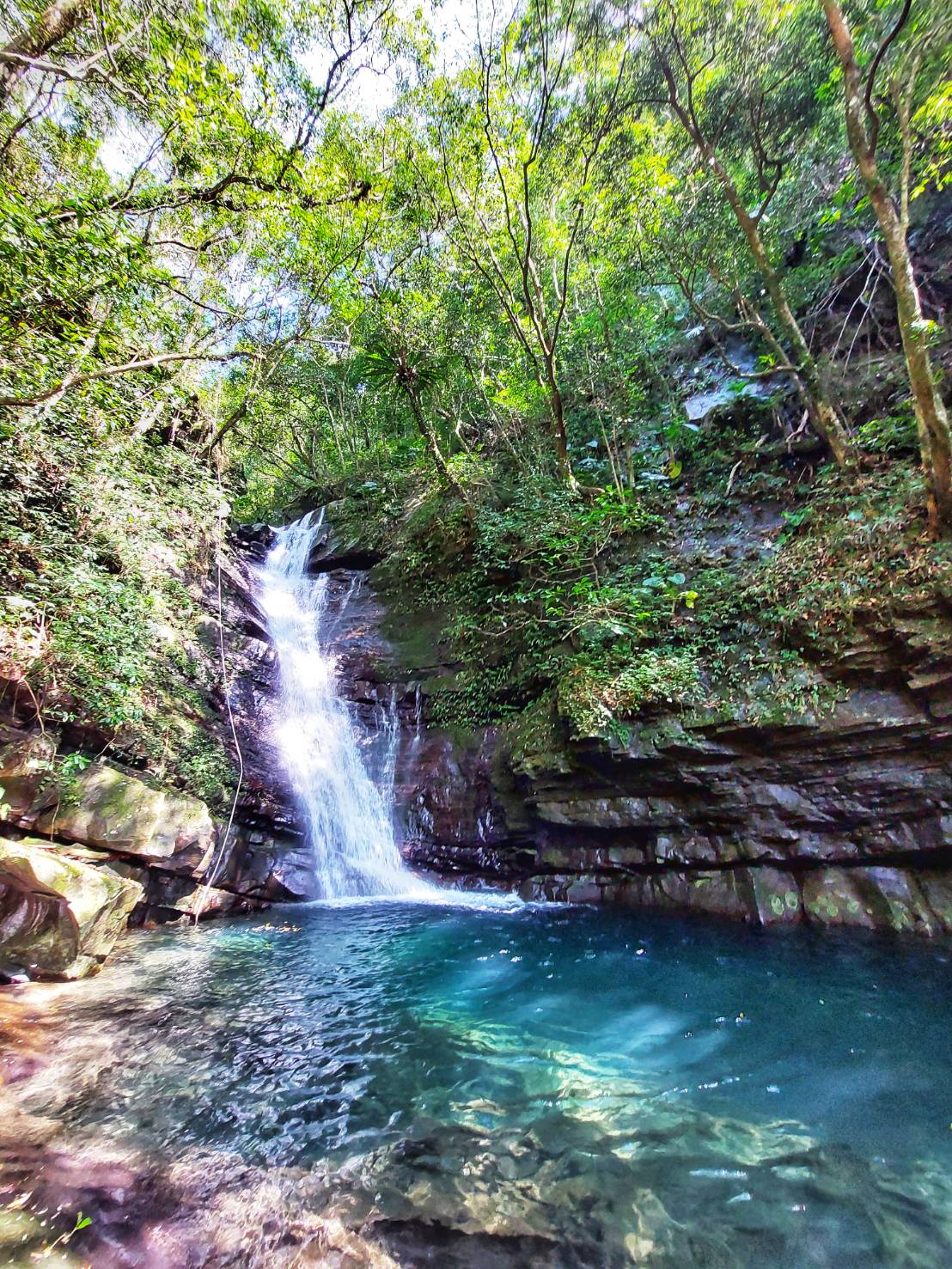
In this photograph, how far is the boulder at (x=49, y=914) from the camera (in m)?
4.90

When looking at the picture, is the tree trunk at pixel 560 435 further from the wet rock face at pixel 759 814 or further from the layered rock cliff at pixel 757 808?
the wet rock face at pixel 759 814

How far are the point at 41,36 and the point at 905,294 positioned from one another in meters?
10.6

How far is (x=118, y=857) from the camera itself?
6781mm

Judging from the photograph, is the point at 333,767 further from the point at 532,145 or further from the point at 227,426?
the point at 532,145

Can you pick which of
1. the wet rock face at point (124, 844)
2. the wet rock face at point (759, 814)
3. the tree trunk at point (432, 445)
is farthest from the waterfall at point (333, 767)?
the tree trunk at point (432, 445)

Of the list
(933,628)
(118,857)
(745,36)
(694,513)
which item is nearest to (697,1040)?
(933,628)

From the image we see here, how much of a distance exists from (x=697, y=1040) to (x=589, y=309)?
571 inches

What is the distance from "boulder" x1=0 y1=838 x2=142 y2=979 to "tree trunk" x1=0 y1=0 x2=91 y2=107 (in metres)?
8.62

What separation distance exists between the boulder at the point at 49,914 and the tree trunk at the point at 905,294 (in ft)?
34.0

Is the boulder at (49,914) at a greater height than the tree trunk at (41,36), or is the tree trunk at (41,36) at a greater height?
the tree trunk at (41,36)

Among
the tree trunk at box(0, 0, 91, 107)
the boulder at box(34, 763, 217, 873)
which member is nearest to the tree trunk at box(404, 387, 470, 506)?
the tree trunk at box(0, 0, 91, 107)

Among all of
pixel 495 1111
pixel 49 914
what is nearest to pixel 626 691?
pixel 495 1111

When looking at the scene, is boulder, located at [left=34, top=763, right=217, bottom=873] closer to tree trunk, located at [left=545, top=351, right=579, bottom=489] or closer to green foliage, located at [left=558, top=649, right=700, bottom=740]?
green foliage, located at [left=558, top=649, right=700, bottom=740]

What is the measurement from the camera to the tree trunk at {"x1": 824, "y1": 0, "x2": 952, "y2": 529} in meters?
6.01
